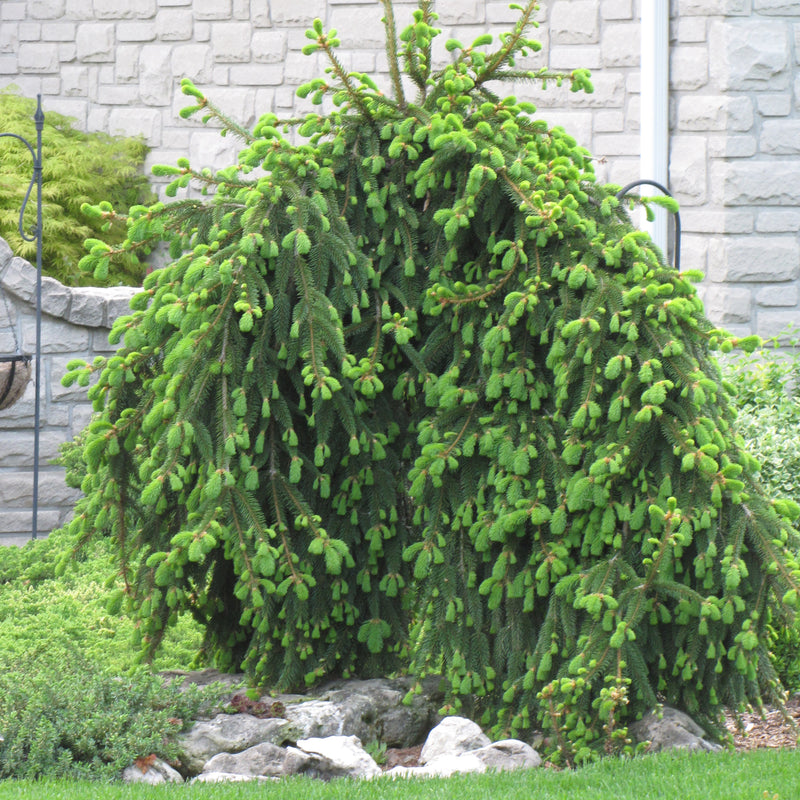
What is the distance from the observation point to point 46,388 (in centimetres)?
629

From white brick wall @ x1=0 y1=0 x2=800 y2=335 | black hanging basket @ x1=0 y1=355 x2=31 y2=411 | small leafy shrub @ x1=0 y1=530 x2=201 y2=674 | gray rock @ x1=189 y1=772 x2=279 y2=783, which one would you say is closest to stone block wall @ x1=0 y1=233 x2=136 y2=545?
black hanging basket @ x1=0 y1=355 x2=31 y2=411

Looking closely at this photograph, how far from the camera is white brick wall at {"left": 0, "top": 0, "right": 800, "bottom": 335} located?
644 centimetres

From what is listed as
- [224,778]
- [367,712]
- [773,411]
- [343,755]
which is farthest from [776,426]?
[224,778]

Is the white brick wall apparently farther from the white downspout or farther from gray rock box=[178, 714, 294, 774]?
gray rock box=[178, 714, 294, 774]

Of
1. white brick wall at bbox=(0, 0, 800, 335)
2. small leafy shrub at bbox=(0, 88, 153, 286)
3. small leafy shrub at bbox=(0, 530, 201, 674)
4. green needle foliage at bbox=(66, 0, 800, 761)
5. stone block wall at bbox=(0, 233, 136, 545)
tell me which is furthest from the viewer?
small leafy shrub at bbox=(0, 88, 153, 286)

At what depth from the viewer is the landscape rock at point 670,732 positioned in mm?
3088

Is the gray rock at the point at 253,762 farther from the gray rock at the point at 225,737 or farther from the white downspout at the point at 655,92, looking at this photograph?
the white downspout at the point at 655,92

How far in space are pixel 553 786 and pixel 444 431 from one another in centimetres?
119

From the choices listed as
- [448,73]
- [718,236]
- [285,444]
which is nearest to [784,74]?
[718,236]

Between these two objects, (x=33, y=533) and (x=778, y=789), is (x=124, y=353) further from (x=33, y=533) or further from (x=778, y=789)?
(x=33, y=533)

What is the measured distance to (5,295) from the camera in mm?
6297

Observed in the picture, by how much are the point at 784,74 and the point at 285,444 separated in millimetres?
4572

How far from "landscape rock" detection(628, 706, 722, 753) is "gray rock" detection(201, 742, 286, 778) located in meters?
1.09

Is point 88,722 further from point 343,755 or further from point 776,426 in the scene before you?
point 776,426
